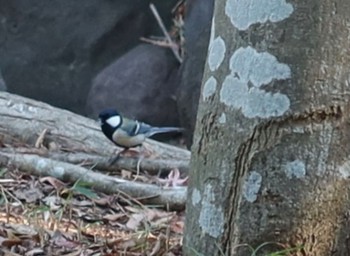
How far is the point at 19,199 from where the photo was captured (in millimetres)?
4121

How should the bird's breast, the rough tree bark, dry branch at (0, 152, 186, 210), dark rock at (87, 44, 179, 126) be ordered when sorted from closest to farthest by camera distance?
1. the rough tree bark
2. dry branch at (0, 152, 186, 210)
3. the bird's breast
4. dark rock at (87, 44, 179, 126)

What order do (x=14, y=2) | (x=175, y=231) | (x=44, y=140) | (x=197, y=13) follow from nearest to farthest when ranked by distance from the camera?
(x=175, y=231), (x=44, y=140), (x=197, y=13), (x=14, y=2)

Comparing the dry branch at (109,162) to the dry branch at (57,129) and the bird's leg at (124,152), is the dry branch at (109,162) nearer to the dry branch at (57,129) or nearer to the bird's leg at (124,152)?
the bird's leg at (124,152)

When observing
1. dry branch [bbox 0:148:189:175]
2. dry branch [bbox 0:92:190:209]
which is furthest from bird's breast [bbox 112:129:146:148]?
dry branch [bbox 0:148:189:175]

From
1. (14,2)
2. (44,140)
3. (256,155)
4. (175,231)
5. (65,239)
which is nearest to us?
(256,155)

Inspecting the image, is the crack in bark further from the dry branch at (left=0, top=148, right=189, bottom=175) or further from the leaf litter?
the dry branch at (left=0, top=148, right=189, bottom=175)

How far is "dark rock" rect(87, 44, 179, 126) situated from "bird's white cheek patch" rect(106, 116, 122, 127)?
96.2 inches

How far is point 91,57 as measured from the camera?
8188 millimetres

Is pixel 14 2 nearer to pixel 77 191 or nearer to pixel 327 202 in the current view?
pixel 77 191

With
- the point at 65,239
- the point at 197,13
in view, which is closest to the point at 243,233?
the point at 65,239

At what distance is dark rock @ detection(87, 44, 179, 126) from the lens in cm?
794

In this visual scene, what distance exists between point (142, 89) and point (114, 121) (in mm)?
2545

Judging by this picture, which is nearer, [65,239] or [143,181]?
[65,239]

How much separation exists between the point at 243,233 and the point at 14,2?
18.9ft
